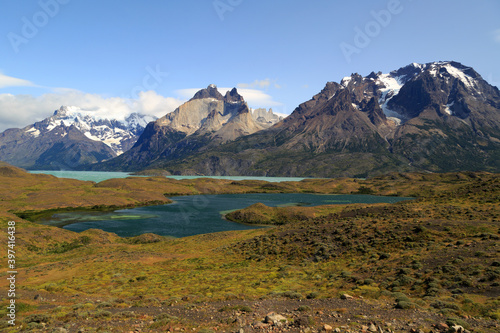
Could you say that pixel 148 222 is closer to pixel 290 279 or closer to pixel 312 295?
pixel 290 279

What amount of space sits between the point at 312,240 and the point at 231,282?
2222cm

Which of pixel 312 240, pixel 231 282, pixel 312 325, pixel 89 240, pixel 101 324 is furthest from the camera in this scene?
pixel 89 240

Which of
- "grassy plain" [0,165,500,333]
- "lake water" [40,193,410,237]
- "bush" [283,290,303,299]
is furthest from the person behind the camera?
"lake water" [40,193,410,237]

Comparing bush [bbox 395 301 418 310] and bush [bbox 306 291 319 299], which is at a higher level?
bush [bbox 395 301 418 310]

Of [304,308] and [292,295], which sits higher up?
[304,308]

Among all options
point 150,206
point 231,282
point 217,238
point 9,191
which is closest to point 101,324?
point 231,282

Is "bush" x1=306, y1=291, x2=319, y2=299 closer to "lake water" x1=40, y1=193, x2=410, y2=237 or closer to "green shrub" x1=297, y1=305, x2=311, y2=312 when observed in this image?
"green shrub" x1=297, y1=305, x2=311, y2=312

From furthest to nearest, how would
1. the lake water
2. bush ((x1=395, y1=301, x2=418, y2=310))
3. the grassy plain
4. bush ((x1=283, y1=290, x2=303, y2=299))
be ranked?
the lake water < bush ((x1=283, y1=290, x2=303, y2=299)) < bush ((x1=395, y1=301, x2=418, y2=310)) < the grassy plain

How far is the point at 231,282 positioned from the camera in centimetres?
3372

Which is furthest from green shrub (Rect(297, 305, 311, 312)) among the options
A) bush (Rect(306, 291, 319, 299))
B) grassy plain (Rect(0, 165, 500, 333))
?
bush (Rect(306, 291, 319, 299))

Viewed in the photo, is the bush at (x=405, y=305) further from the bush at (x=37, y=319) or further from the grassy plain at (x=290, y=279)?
the bush at (x=37, y=319)

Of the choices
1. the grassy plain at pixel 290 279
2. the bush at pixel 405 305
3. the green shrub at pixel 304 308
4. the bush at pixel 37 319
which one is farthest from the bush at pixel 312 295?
the bush at pixel 37 319

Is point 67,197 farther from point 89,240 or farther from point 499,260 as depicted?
point 499,260

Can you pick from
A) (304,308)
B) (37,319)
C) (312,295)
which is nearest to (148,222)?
(37,319)
